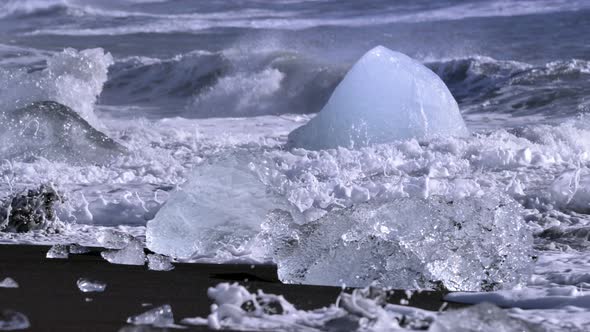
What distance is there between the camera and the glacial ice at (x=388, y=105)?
8.86 meters

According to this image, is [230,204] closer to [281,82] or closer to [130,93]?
[281,82]

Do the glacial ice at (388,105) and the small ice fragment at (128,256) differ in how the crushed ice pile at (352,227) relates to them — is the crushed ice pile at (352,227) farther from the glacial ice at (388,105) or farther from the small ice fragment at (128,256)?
the glacial ice at (388,105)

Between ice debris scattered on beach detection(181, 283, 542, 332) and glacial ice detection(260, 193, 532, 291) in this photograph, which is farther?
glacial ice detection(260, 193, 532, 291)

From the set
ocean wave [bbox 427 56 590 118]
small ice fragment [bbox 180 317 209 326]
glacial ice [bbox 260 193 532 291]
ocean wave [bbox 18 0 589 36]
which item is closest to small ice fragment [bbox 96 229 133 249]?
glacial ice [bbox 260 193 532 291]

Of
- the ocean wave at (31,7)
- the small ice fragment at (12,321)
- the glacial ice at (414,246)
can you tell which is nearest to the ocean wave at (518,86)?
the glacial ice at (414,246)

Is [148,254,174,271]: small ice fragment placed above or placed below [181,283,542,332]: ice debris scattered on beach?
below

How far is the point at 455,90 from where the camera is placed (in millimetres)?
16984

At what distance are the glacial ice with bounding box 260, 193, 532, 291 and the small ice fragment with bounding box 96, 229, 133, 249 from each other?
903mm

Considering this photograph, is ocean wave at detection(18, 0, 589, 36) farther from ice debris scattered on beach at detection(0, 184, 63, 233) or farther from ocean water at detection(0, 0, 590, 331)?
ice debris scattered on beach at detection(0, 184, 63, 233)

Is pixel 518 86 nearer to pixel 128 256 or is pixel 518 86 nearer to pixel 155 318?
pixel 128 256

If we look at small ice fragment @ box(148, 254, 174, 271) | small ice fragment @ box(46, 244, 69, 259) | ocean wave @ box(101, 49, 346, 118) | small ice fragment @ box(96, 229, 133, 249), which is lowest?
ocean wave @ box(101, 49, 346, 118)

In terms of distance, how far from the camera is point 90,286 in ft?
12.2

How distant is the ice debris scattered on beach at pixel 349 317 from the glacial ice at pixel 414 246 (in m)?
0.83

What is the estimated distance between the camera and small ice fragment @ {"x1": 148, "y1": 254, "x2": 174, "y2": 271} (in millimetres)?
4402
